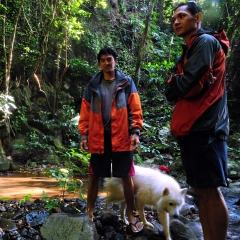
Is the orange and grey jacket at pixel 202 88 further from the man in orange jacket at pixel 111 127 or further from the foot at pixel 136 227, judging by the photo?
the foot at pixel 136 227

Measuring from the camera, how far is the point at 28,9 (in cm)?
1230

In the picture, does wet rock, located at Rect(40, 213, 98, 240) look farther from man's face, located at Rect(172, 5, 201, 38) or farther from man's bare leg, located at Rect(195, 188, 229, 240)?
man's face, located at Rect(172, 5, 201, 38)

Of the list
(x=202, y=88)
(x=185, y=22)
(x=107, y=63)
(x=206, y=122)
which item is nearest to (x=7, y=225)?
(x=107, y=63)

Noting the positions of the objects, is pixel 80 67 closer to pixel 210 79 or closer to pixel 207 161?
pixel 210 79

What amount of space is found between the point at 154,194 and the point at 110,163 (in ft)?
2.14

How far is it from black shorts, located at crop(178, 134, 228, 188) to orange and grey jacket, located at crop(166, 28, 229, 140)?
0.06 metres

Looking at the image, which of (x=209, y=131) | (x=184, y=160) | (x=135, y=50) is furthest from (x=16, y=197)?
(x=135, y=50)

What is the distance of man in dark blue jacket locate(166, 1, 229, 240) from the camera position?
1.96 m

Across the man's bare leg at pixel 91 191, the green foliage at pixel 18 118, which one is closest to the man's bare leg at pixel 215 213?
the man's bare leg at pixel 91 191

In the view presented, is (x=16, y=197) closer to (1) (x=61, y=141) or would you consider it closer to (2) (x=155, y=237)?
(2) (x=155, y=237)

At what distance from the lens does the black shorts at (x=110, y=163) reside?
3.09 m

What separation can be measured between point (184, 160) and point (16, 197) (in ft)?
12.2

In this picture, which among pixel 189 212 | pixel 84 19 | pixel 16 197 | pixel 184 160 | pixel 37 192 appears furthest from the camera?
pixel 84 19

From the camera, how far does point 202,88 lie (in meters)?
2.02
